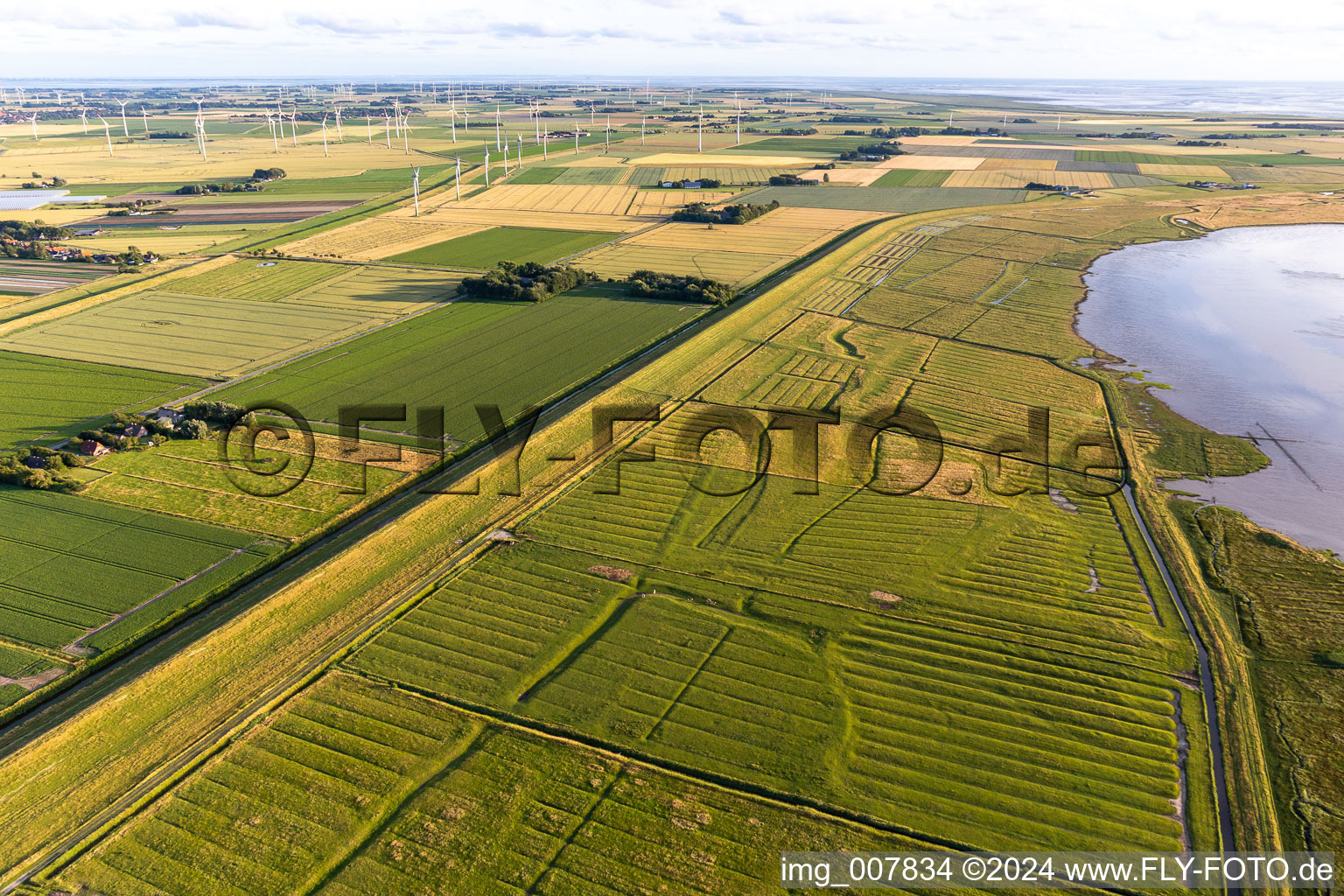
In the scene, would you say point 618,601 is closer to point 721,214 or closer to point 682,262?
point 682,262

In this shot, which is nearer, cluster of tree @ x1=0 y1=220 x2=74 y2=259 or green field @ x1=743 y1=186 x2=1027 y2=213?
cluster of tree @ x1=0 y1=220 x2=74 y2=259

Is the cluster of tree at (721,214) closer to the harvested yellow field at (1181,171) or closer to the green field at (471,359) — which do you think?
the green field at (471,359)

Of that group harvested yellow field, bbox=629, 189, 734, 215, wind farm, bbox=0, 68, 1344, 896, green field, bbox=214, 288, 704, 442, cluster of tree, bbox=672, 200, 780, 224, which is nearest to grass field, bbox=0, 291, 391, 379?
wind farm, bbox=0, 68, 1344, 896

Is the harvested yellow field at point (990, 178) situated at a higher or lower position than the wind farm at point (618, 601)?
higher

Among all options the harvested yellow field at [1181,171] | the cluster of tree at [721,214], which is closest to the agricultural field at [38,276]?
the cluster of tree at [721,214]

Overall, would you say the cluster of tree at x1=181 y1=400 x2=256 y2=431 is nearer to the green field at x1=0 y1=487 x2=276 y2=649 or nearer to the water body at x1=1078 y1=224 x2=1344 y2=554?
the green field at x1=0 y1=487 x2=276 y2=649
